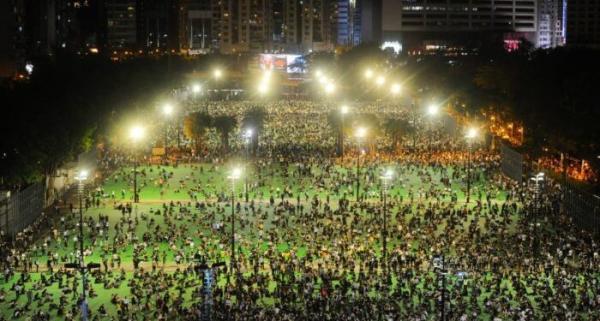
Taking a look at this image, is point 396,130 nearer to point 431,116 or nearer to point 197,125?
point 197,125

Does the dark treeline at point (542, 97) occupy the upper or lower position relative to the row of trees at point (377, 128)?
upper

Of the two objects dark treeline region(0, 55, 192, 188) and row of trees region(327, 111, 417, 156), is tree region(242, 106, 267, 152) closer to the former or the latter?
row of trees region(327, 111, 417, 156)

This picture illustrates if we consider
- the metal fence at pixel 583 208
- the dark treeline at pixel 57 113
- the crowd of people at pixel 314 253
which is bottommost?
the crowd of people at pixel 314 253

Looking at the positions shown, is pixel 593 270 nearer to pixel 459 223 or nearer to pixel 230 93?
pixel 459 223

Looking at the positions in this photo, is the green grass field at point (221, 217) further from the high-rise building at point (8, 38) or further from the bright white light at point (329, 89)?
the bright white light at point (329, 89)

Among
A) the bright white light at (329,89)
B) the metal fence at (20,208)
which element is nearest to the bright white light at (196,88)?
the bright white light at (329,89)

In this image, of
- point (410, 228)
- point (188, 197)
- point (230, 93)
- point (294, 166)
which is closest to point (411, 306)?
point (410, 228)
